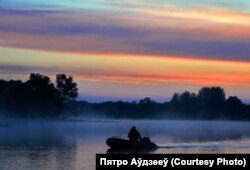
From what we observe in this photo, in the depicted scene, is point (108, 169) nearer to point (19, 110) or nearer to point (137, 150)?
point (137, 150)

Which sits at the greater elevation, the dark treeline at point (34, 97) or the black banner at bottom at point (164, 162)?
the dark treeline at point (34, 97)

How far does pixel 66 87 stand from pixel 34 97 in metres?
19.9

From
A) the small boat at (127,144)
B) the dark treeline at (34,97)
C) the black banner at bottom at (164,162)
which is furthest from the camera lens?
the dark treeline at (34,97)

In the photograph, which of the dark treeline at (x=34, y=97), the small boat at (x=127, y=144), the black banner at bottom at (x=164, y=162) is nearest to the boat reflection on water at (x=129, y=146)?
the small boat at (x=127, y=144)

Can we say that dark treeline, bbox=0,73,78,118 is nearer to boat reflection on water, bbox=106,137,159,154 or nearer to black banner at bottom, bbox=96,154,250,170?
boat reflection on water, bbox=106,137,159,154

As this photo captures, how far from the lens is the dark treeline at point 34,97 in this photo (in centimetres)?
15700

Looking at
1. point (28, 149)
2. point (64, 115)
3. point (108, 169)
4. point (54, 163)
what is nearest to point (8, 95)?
point (64, 115)

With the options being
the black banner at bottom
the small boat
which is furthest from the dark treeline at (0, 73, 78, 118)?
the black banner at bottom

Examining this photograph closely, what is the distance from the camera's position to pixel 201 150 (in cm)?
5353

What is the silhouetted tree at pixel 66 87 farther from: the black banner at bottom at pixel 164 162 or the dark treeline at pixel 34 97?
the black banner at bottom at pixel 164 162

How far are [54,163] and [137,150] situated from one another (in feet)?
40.4

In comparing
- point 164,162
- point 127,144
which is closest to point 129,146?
point 127,144

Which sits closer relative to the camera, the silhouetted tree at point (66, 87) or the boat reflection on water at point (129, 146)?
the boat reflection on water at point (129, 146)

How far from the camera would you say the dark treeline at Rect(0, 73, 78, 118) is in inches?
6181
